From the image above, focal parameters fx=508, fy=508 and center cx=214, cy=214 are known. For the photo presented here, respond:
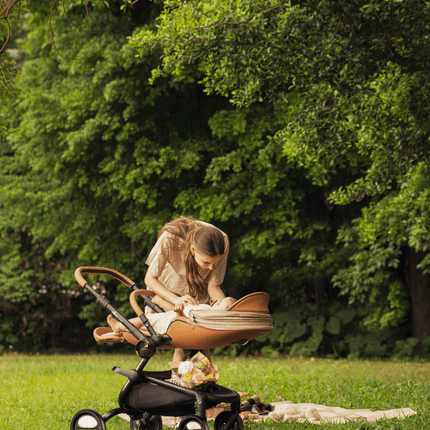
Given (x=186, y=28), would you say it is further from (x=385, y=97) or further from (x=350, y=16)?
(x=385, y=97)

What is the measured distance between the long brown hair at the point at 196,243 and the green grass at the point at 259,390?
118 cm

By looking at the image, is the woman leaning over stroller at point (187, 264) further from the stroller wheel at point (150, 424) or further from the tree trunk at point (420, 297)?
the tree trunk at point (420, 297)

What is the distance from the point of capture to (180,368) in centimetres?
352

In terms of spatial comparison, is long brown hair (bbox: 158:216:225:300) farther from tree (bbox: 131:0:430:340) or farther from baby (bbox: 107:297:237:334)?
tree (bbox: 131:0:430:340)

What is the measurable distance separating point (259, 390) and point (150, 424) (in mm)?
2310

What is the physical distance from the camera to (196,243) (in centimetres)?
366

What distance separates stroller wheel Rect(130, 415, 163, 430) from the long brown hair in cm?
94

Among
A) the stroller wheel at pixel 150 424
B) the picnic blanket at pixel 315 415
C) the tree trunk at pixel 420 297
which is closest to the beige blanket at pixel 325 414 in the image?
the picnic blanket at pixel 315 415

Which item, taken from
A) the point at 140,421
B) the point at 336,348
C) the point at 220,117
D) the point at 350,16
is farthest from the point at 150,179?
the point at 140,421

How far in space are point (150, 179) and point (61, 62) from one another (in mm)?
3297

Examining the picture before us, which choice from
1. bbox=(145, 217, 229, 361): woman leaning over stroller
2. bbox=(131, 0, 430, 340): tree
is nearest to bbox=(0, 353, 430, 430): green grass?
bbox=(145, 217, 229, 361): woman leaning over stroller

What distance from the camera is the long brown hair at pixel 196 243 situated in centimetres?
364

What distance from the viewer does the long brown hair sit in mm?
3639

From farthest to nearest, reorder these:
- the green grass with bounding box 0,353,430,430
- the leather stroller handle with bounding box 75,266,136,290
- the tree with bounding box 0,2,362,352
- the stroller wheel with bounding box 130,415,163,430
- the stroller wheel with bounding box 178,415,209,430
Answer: the tree with bounding box 0,2,362,352, the green grass with bounding box 0,353,430,430, the leather stroller handle with bounding box 75,266,136,290, the stroller wheel with bounding box 130,415,163,430, the stroller wheel with bounding box 178,415,209,430
